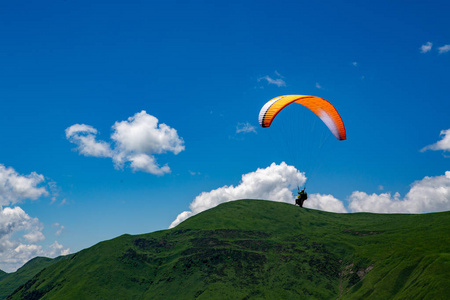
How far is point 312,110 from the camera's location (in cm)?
6291

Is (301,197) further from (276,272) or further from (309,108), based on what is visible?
(276,272)

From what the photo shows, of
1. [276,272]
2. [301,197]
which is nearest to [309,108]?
[301,197]

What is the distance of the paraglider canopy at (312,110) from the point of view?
177ft

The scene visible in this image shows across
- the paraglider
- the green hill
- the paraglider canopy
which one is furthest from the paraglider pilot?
the green hill

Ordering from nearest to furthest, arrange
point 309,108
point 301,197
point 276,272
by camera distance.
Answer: point 301,197 < point 309,108 < point 276,272

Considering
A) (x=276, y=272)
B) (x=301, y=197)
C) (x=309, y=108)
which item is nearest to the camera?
(x=301, y=197)

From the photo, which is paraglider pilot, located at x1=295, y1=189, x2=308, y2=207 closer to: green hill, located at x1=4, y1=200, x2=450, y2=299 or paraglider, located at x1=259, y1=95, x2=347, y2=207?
paraglider, located at x1=259, y1=95, x2=347, y2=207

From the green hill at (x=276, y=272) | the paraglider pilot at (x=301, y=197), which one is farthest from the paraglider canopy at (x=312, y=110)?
the green hill at (x=276, y=272)

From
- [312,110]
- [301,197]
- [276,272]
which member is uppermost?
[312,110]

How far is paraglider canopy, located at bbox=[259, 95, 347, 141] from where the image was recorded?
177ft

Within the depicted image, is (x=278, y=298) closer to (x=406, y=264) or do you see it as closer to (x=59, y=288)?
(x=406, y=264)

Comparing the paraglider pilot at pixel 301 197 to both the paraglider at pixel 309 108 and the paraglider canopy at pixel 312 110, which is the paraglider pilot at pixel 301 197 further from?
the paraglider canopy at pixel 312 110

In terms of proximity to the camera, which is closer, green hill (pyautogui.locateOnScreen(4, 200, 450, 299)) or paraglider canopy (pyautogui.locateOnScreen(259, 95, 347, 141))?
paraglider canopy (pyautogui.locateOnScreen(259, 95, 347, 141))

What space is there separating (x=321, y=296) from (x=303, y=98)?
124 metres
